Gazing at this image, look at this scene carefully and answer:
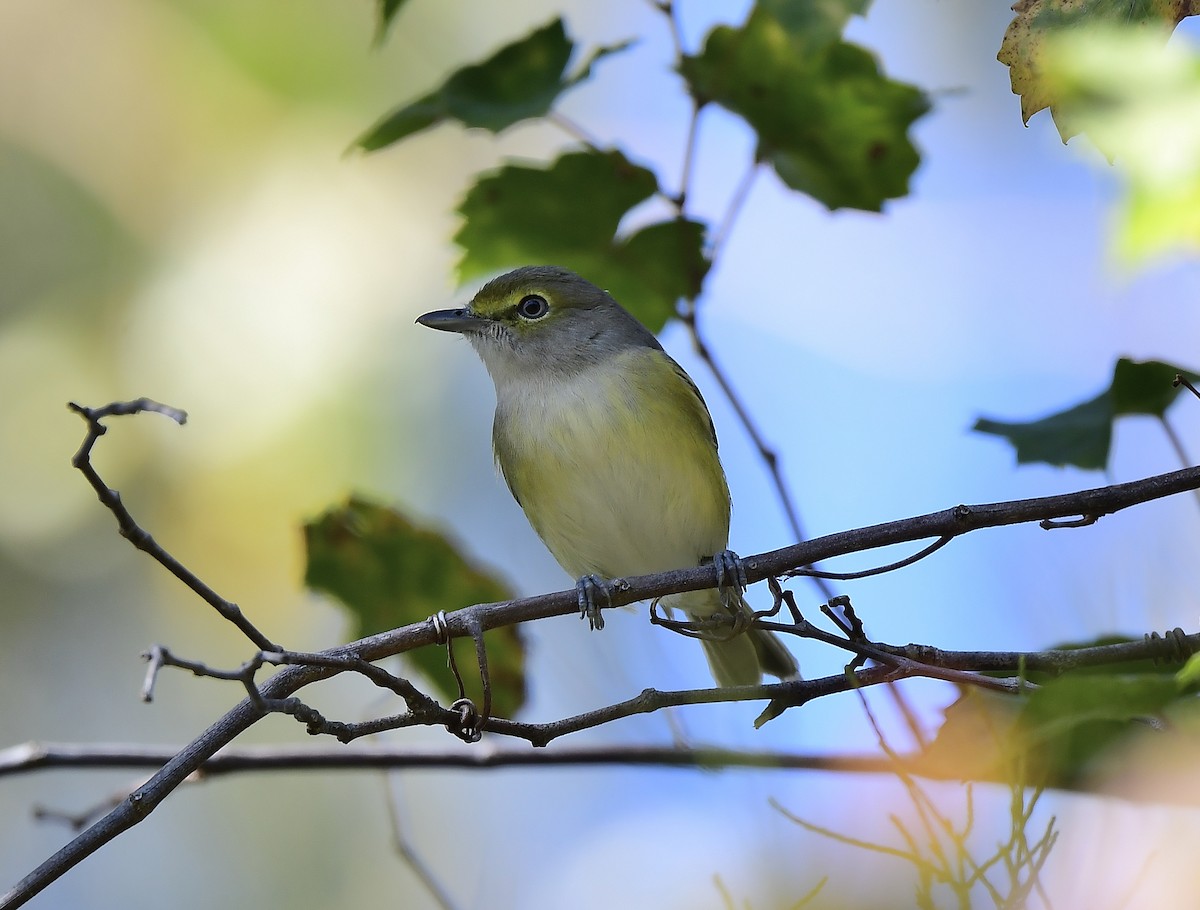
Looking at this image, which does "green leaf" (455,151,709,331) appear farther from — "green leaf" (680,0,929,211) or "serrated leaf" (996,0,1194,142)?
"serrated leaf" (996,0,1194,142)

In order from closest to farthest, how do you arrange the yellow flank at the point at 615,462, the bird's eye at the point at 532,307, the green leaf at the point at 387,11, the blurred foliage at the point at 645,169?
the green leaf at the point at 387,11
the blurred foliage at the point at 645,169
the yellow flank at the point at 615,462
the bird's eye at the point at 532,307

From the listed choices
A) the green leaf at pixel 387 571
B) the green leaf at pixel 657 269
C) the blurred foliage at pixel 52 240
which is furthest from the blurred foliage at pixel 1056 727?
the blurred foliage at pixel 52 240

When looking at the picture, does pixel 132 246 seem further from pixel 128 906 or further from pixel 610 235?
pixel 610 235

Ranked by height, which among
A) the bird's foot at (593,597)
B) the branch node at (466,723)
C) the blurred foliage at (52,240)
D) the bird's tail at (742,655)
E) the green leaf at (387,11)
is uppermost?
the blurred foliage at (52,240)

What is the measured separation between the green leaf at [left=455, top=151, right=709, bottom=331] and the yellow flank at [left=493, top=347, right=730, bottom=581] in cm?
64

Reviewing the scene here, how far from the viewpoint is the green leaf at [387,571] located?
3.65m

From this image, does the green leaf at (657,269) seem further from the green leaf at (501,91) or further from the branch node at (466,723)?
the branch node at (466,723)

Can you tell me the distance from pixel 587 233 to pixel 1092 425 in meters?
1.48

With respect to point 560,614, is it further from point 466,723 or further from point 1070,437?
point 1070,437

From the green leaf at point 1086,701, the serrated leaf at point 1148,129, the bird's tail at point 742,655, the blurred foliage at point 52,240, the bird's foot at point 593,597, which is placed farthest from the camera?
the blurred foliage at point 52,240

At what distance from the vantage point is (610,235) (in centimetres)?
358

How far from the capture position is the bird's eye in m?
4.84

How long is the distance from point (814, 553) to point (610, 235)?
61.4 inches

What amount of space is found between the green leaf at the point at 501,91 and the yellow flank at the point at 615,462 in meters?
1.29
